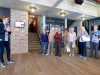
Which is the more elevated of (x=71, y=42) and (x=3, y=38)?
(x=3, y=38)

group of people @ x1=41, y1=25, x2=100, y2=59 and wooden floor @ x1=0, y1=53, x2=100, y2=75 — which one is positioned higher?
group of people @ x1=41, y1=25, x2=100, y2=59

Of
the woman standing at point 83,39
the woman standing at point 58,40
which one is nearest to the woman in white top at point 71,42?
the woman standing at point 58,40

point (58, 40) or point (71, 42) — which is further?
point (71, 42)

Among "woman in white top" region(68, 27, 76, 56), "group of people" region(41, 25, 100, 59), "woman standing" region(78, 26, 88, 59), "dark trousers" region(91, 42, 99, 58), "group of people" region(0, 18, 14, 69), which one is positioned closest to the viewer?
"group of people" region(0, 18, 14, 69)

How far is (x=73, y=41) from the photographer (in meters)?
7.43

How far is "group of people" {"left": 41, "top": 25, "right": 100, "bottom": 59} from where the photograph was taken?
6.66 meters

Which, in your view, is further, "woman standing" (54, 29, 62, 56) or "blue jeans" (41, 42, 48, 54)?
"blue jeans" (41, 42, 48, 54)

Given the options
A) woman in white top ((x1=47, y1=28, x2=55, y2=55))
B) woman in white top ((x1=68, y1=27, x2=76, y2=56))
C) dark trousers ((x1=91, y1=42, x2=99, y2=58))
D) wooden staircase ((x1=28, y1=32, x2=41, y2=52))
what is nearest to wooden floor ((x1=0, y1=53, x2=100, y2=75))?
dark trousers ((x1=91, y1=42, x2=99, y2=58))

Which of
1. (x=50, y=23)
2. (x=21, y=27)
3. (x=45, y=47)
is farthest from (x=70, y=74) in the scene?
(x=50, y=23)

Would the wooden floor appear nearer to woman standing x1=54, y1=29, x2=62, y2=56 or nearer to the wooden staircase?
woman standing x1=54, y1=29, x2=62, y2=56

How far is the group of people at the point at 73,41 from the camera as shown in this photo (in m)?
6.66

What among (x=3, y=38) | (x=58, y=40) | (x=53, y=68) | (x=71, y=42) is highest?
(x=3, y=38)

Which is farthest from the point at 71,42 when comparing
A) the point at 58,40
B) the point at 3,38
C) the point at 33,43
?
the point at 33,43

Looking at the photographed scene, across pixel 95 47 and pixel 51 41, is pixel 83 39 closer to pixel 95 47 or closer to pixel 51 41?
pixel 95 47
